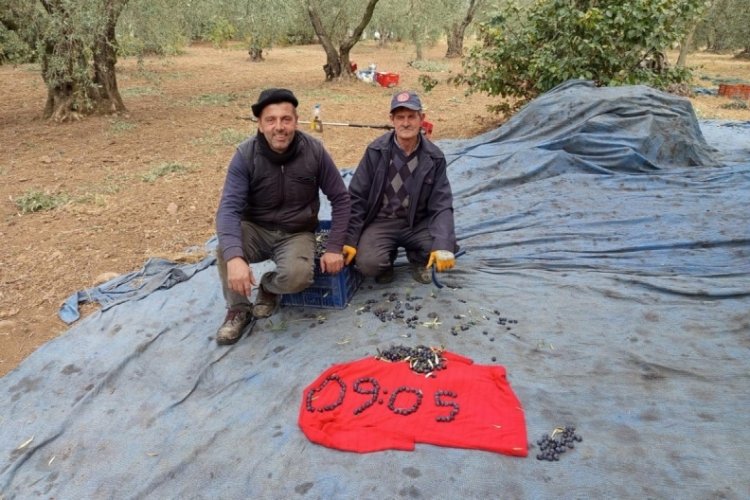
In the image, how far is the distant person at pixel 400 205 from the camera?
368 cm

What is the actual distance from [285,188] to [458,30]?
25459 millimetres

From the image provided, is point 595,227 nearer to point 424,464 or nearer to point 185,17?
point 424,464

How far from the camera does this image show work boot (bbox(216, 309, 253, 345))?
10.9 feet

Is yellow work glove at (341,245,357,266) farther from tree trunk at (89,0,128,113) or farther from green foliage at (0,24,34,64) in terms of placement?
green foliage at (0,24,34,64)

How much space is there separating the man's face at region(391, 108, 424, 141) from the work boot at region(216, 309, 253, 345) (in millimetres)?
1541

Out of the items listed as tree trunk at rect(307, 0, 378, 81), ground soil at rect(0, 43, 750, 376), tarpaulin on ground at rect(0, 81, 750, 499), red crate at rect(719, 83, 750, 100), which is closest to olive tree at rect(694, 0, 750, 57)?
ground soil at rect(0, 43, 750, 376)

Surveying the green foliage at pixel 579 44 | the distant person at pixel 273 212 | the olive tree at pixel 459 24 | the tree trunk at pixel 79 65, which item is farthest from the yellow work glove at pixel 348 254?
the olive tree at pixel 459 24

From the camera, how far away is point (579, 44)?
24.9ft

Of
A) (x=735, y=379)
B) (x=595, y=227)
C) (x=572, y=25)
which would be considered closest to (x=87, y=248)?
(x=595, y=227)

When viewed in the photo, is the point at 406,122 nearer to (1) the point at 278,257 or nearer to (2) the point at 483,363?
(1) the point at 278,257

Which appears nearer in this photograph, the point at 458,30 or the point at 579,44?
the point at 579,44

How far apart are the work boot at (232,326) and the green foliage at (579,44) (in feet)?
20.2

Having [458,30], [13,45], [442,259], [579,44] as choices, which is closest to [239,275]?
[442,259]

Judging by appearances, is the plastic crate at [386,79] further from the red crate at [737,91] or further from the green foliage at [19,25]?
the green foliage at [19,25]
